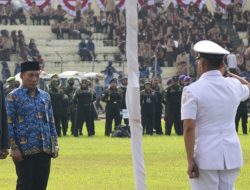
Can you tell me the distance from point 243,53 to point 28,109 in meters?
42.4

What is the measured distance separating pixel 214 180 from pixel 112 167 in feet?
39.0

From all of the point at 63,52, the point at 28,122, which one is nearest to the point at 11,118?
the point at 28,122

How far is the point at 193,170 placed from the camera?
8.80m

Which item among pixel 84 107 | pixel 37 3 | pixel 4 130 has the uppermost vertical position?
pixel 4 130

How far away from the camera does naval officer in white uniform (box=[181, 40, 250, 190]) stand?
881 cm

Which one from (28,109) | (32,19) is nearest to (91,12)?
(32,19)

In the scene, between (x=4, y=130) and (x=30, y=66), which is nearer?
(x=4, y=130)

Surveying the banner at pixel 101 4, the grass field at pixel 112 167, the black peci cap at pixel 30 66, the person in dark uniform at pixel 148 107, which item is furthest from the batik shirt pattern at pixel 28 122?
the banner at pixel 101 4

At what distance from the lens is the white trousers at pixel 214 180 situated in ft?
28.9

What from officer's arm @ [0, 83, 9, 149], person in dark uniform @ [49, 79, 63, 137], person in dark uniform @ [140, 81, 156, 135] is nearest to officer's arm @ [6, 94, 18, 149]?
officer's arm @ [0, 83, 9, 149]

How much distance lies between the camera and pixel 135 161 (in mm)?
8891

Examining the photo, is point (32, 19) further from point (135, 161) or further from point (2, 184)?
point (135, 161)

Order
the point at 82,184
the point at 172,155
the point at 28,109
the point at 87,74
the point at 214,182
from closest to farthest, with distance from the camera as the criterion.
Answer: the point at 214,182 < the point at 28,109 < the point at 82,184 < the point at 172,155 < the point at 87,74

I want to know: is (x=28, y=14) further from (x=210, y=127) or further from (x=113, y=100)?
(x=210, y=127)
